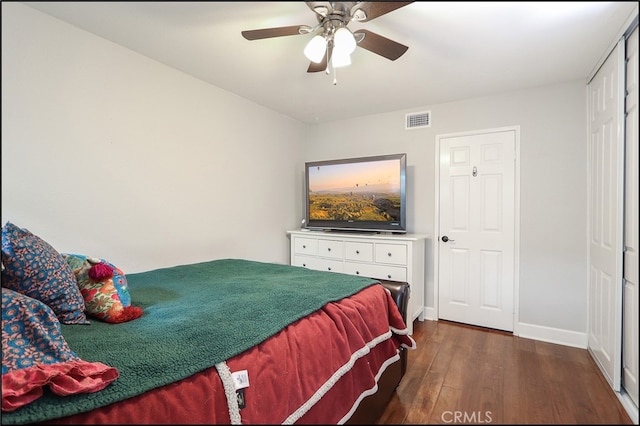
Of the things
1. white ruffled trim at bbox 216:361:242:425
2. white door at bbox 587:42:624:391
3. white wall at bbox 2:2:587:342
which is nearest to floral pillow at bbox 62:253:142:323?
white wall at bbox 2:2:587:342

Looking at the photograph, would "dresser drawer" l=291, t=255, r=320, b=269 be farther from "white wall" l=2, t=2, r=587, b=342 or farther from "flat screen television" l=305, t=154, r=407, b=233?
"flat screen television" l=305, t=154, r=407, b=233

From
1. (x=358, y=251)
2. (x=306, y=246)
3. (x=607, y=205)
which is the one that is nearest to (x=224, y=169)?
(x=306, y=246)

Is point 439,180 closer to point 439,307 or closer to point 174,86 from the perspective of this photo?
point 439,307

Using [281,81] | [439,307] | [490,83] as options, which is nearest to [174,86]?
[281,81]

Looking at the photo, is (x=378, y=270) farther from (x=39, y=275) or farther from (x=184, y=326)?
(x=39, y=275)

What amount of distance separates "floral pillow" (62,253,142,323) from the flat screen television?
2394 millimetres

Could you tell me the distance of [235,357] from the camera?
3.24 feet

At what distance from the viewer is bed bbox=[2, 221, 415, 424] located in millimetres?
731

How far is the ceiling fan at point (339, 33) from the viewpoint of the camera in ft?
2.82

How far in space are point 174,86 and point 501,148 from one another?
3.02 metres

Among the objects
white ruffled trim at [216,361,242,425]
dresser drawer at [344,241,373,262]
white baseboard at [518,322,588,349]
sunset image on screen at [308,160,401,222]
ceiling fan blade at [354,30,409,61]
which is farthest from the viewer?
sunset image on screen at [308,160,401,222]

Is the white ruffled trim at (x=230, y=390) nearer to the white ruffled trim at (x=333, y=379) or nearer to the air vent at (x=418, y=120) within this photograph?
the white ruffled trim at (x=333, y=379)

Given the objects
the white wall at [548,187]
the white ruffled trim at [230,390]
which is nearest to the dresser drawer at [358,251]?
the white wall at [548,187]

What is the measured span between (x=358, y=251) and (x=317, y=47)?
2.17m
